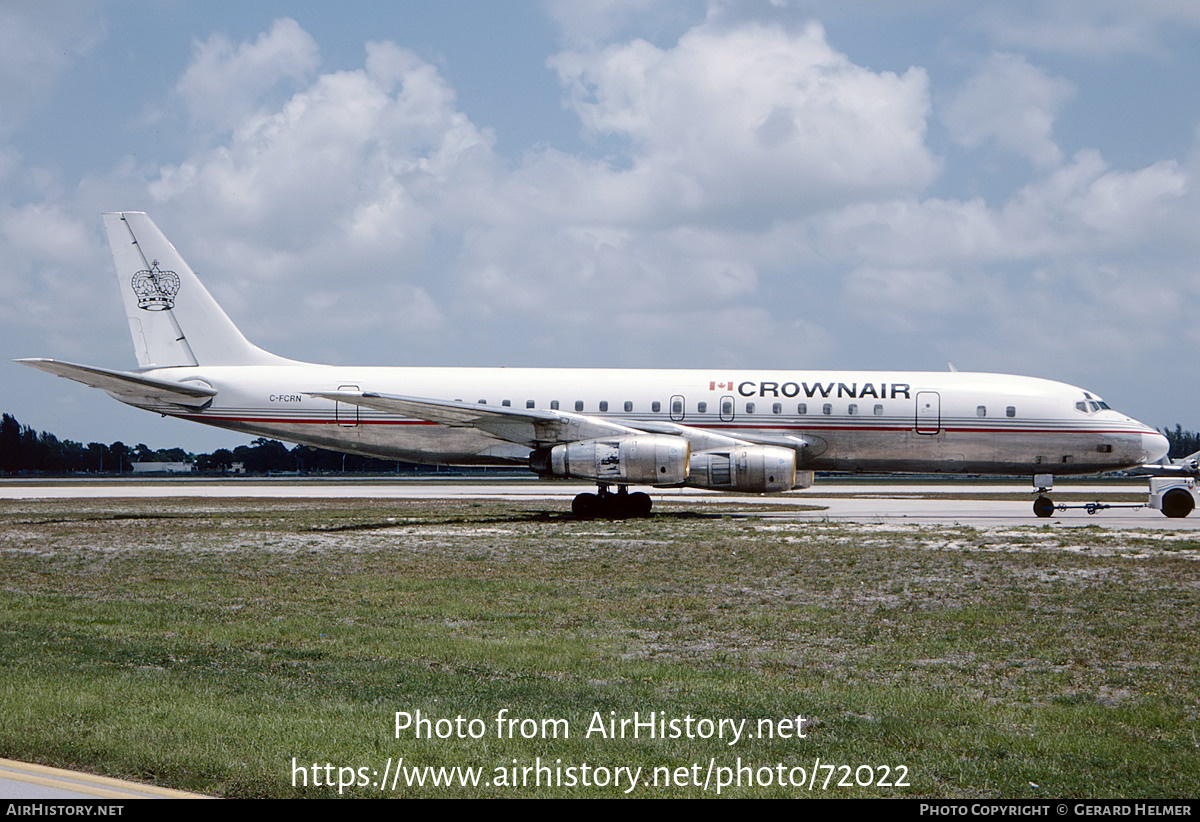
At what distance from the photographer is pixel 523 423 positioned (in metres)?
25.1

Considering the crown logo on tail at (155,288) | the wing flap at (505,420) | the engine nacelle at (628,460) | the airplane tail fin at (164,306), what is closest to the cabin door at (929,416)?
the engine nacelle at (628,460)

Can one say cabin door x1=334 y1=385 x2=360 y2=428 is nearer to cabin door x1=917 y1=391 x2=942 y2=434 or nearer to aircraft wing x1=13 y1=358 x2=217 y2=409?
aircraft wing x1=13 y1=358 x2=217 y2=409

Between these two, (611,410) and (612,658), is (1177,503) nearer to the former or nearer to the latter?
(611,410)

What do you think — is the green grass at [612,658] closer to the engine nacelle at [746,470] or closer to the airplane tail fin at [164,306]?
the engine nacelle at [746,470]

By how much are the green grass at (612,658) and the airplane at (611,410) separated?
7974 millimetres

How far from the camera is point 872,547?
16938 mm

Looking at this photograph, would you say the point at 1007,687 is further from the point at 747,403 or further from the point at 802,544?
the point at 747,403

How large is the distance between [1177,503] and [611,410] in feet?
45.7

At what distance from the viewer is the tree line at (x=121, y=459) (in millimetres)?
116062

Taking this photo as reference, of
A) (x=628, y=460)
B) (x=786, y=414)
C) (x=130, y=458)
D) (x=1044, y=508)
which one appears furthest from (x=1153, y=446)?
(x=130, y=458)

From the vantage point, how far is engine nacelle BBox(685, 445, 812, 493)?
23203mm

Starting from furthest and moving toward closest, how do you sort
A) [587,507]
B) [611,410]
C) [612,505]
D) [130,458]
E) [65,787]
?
[130,458] < [611,410] < [612,505] < [587,507] < [65,787]

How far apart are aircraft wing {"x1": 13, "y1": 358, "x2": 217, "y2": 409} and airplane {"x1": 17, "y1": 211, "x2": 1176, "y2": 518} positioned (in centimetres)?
5
